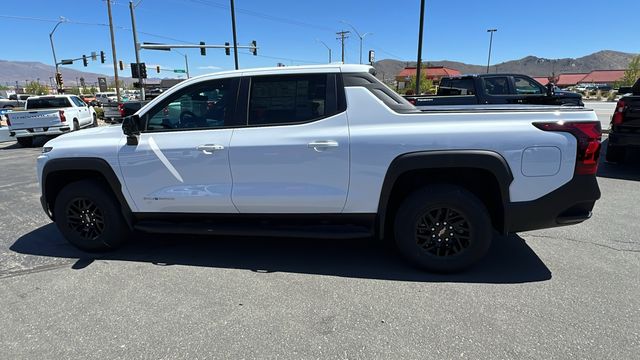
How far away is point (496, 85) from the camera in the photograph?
11.0 meters

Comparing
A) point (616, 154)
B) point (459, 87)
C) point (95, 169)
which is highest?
point (459, 87)

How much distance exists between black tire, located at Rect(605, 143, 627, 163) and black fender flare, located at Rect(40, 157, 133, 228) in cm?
870

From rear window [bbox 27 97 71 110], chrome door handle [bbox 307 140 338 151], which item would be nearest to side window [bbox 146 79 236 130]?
chrome door handle [bbox 307 140 338 151]

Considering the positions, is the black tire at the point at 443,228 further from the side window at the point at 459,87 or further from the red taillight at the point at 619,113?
the side window at the point at 459,87

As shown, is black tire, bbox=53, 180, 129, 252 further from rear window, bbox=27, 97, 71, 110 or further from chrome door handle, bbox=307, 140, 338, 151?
rear window, bbox=27, 97, 71, 110

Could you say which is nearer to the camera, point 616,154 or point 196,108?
point 196,108

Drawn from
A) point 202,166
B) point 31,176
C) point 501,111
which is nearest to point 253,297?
point 202,166

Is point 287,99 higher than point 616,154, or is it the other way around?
point 287,99

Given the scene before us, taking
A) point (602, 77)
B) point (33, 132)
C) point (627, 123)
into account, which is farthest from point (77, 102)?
point (602, 77)

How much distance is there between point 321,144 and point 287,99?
0.58 m

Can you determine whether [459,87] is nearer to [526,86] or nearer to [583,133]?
[526,86]

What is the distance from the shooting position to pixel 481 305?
2.98 meters

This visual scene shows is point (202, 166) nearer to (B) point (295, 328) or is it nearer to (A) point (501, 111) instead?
(B) point (295, 328)

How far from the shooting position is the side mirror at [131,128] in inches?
140
